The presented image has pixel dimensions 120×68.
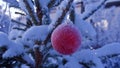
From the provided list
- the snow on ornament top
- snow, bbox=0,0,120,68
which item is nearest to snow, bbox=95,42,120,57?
snow, bbox=0,0,120,68

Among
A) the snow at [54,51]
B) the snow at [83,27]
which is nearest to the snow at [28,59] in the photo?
the snow at [54,51]

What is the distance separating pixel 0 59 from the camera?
82.7 inches

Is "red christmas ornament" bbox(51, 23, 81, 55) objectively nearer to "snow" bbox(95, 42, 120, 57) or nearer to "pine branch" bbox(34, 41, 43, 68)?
"pine branch" bbox(34, 41, 43, 68)

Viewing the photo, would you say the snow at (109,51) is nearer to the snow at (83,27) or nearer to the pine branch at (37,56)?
the snow at (83,27)

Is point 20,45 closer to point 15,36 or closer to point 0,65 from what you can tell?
point 0,65

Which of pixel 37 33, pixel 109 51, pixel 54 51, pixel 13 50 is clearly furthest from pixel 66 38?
pixel 109 51

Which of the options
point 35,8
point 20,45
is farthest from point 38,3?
point 20,45

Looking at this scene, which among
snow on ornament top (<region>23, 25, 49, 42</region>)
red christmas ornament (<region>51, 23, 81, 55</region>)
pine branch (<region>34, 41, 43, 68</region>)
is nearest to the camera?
red christmas ornament (<region>51, 23, 81, 55</region>)

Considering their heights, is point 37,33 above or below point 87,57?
above

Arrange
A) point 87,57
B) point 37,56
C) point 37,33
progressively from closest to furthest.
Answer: point 37,33 → point 37,56 → point 87,57

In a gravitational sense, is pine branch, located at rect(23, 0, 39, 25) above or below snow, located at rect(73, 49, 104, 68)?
above

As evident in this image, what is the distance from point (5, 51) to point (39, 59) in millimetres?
239

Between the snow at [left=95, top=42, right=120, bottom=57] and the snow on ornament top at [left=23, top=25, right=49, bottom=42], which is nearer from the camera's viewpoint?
the snow on ornament top at [left=23, top=25, right=49, bottom=42]

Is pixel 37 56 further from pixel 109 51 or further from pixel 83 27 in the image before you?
pixel 109 51
